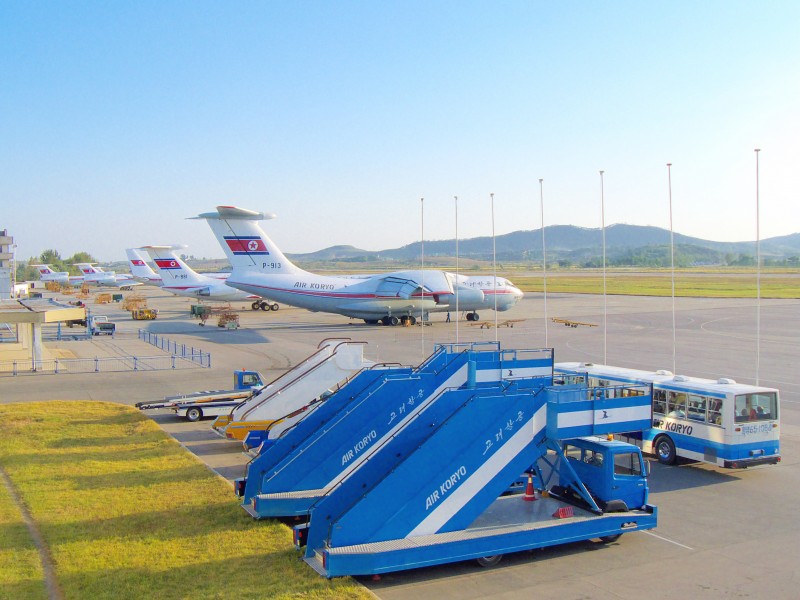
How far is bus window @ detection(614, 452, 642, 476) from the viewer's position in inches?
524

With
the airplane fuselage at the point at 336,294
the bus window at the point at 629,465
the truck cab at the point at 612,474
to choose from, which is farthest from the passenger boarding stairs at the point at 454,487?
the airplane fuselage at the point at 336,294

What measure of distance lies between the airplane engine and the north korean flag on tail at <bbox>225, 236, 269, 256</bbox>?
14.5 m

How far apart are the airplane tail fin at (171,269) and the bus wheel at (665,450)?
6801 centimetres

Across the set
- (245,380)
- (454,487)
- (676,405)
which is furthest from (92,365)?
(454,487)

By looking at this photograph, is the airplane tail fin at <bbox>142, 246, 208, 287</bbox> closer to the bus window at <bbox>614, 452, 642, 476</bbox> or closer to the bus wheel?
the bus wheel

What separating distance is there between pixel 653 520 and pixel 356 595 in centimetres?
578

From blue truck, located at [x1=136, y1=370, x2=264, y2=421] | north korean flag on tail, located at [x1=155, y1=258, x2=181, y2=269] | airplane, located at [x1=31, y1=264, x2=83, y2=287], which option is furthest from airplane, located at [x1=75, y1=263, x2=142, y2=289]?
blue truck, located at [x1=136, y1=370, x2=264, y2=421]

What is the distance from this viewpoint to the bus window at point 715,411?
17453mm

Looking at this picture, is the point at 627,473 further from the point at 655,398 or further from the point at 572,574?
the point at 655,398

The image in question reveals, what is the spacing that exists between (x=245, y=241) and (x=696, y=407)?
41945 millimetres

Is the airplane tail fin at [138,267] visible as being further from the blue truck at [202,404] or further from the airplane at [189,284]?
the blue truck at [202,404]

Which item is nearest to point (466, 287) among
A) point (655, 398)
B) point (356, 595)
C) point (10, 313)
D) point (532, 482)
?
point (10, 313)

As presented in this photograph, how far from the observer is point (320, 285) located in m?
56.4

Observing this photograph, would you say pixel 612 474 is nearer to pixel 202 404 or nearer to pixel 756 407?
pixel 756 407
